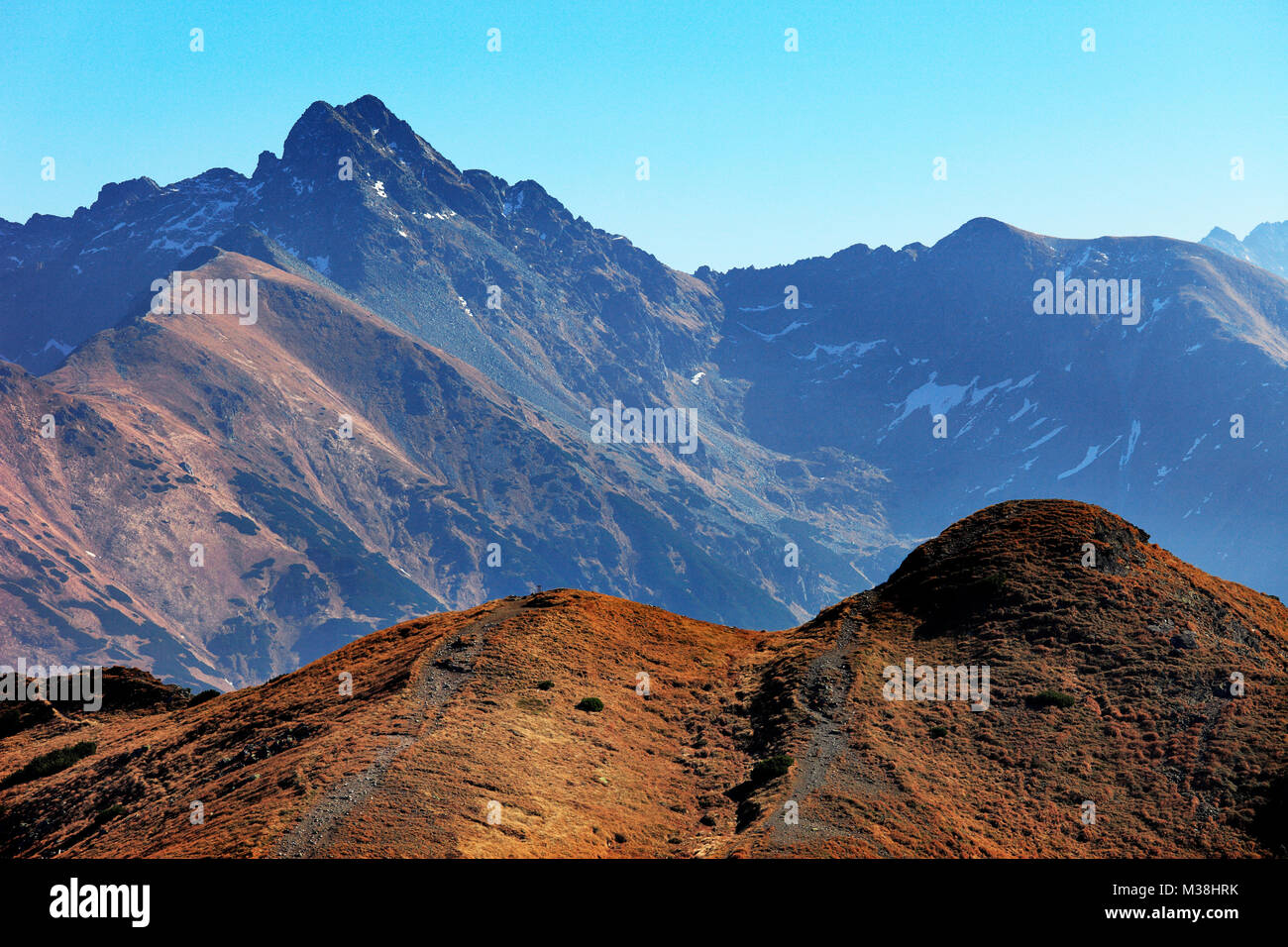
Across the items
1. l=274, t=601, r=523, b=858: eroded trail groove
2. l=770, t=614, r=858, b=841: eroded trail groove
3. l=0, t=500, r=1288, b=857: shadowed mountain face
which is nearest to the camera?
l=274, t=601, r=523, b=858: eroded trail groove

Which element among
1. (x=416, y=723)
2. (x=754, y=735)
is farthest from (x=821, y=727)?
(x=416, y=723)

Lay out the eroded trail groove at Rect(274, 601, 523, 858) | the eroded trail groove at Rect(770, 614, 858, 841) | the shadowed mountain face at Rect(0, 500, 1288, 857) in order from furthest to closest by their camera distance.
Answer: the eroded trail groove at Rect(770, 614, 858, 841)
the shadowed mountain face at Rect(0, 500, 1288, 857)
the eroded trail groove at Rect(274, 601, 523, 858)

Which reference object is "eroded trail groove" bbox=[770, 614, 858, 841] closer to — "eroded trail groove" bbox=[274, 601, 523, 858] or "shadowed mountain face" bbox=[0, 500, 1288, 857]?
"shadowed mountain face" bbox=[0, 500, 1288, 857]

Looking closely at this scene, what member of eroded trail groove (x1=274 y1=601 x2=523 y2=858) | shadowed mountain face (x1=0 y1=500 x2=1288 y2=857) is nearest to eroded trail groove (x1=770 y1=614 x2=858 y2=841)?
shadowed mountain face (x1=0 y1=500 x2=1288 y2=857)

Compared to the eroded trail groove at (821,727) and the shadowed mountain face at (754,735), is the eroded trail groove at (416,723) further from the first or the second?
the eroded trail groove at (821,727)

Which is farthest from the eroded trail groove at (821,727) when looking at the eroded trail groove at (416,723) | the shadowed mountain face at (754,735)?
the eroded trail groove at (416,723)

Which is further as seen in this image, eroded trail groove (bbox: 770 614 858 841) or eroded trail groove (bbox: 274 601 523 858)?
→ eroded trail groove (bbox: 770 614 858 841)
